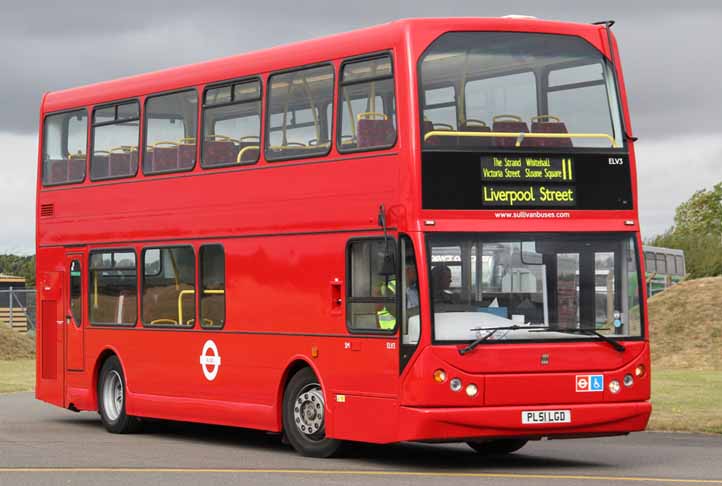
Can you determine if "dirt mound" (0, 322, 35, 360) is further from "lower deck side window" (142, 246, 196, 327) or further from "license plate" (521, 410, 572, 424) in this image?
"license plate" (521, 410, 572, 424)

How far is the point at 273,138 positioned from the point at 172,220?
8.30 ft

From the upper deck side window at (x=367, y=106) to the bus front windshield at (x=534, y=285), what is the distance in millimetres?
1288

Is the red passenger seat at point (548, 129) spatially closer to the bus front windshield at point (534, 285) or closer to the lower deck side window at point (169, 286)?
the bus front windshield at point (534, 285)

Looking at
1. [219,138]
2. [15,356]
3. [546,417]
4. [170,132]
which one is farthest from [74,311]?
[15,356]

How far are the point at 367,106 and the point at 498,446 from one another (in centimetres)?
427

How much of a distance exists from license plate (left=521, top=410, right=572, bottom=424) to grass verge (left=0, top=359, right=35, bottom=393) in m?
18.2

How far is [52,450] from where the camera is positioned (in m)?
18.0

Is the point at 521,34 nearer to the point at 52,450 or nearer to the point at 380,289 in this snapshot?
the point at 380,289

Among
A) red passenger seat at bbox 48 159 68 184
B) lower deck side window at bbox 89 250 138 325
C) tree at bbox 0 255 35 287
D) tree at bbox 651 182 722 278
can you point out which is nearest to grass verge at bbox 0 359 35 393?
red passenger seat at bbox 48 159 68 184

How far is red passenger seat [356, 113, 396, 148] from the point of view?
52.3ft

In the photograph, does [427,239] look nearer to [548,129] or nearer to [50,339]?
[548,129]

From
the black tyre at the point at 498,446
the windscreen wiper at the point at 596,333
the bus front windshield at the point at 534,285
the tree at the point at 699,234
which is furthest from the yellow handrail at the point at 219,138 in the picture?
the tree at the point at 699,234

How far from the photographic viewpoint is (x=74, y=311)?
22.2 metres

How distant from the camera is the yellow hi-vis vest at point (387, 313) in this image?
15.8 metres
